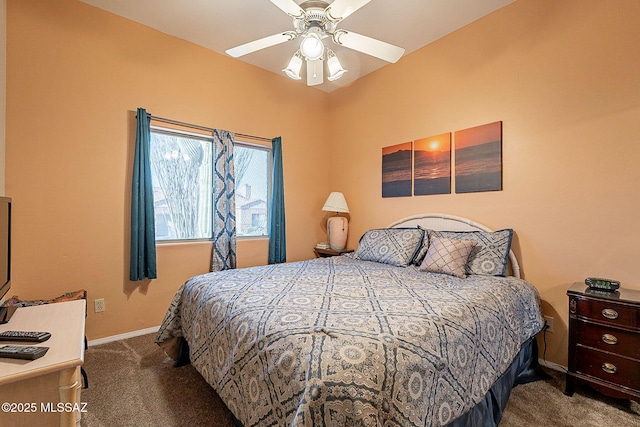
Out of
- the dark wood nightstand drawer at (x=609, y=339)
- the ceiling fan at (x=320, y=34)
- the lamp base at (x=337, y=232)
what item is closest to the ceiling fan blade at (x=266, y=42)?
the ceiling fan at (x=320, y=34)

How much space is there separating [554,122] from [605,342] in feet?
5.17

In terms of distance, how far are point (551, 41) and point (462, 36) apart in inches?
30.6

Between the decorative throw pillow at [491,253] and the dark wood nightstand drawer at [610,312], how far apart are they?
0.49 metres

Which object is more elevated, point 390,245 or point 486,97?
point 486,97

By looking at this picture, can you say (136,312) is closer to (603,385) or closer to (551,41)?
(603,385)

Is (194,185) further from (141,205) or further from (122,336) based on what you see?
(122,336)

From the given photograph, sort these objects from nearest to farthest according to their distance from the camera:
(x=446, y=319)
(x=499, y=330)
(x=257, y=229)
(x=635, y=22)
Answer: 1. (x=446, y=319)
2. (x=499, y=330)
3. (x=635, y=22)
4. (x=257, y=229)

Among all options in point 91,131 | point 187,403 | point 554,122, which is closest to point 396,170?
point 554,122

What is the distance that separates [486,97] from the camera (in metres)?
2.61

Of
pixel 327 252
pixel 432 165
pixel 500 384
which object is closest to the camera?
pixel 500 384

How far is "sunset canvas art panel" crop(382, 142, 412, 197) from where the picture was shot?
3230 millimetres

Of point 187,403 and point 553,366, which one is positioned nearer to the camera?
point 187,403

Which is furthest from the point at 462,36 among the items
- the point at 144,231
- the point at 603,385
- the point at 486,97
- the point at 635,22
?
the point at 144,231

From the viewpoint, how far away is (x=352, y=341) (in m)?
1.05
